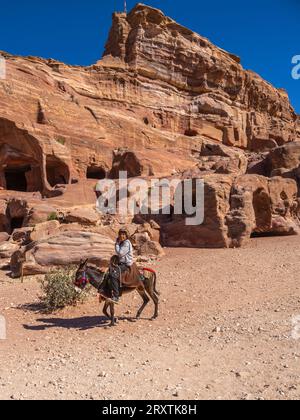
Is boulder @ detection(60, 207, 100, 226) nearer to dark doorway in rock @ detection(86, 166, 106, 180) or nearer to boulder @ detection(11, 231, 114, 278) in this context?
boulder @ detection(11, 231, 114, 278)

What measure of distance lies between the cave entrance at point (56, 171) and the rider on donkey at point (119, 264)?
21.0m

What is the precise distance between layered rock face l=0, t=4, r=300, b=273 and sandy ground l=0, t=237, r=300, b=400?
11.6 feet

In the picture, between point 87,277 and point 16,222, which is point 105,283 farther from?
point 16,222

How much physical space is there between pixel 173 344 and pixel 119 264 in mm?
1876

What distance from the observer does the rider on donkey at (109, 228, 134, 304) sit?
679cm

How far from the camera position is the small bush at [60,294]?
802 centimetres

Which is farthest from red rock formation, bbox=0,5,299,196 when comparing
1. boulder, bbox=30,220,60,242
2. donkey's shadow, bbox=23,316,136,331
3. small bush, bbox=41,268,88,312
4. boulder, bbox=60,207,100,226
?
donkey's shadow, bbox=23,316,136,331

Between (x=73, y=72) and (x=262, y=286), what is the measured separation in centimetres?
3674

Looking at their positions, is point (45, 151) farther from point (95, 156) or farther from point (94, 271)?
point (94, 271)

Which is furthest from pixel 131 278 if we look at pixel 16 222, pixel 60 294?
pixel 16 222

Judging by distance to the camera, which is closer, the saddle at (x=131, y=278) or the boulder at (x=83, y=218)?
the saddle at (x=131, y=278)

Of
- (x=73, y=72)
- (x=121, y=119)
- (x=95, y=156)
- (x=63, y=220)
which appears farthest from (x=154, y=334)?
(x=73, y=72)

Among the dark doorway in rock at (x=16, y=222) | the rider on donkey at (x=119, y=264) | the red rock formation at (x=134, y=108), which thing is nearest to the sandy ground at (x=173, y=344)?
the rider on donkey at (x=119, y=264)

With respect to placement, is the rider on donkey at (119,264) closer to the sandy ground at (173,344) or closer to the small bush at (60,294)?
the sandy ground at (173,344)
